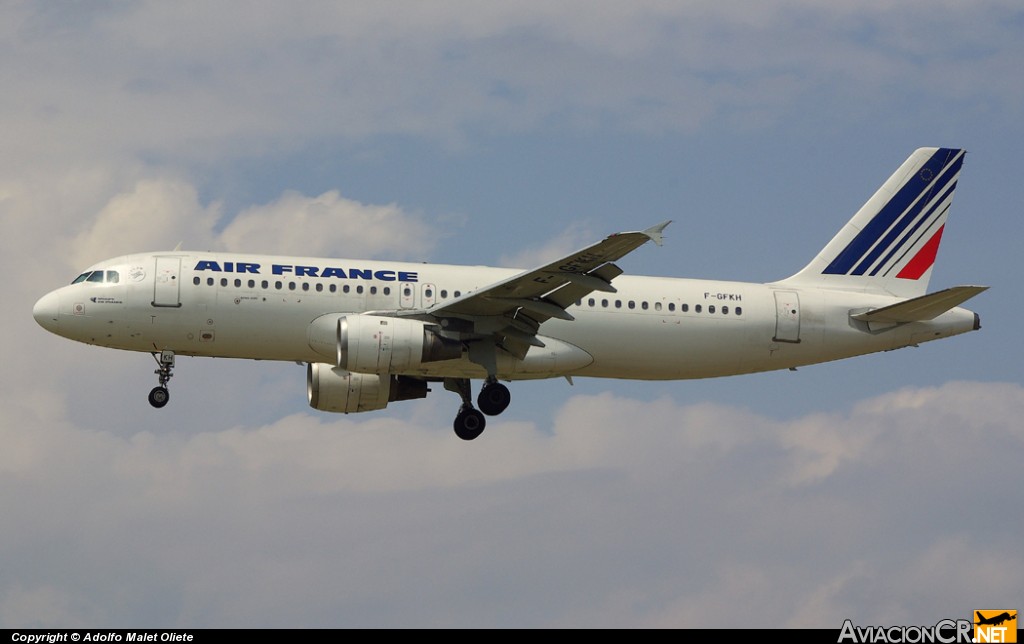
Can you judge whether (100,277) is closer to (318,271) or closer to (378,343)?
(318,271)

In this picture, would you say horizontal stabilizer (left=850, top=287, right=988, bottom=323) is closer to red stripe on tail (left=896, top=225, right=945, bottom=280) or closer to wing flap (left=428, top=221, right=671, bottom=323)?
red stripe on tail (left=896, top=225, right=945, bottom=280)

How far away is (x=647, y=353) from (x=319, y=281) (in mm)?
10231

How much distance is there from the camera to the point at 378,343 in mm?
48000

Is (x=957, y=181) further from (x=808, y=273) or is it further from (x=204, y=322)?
(x=204, y=322)

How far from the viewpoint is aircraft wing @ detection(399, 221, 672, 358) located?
150 feet

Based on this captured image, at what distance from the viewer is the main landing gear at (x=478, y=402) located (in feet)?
167

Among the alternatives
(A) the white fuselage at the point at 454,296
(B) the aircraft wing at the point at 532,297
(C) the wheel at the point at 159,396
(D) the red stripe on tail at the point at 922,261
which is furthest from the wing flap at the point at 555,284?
(D) the red stripe on tail at the point at 922,261

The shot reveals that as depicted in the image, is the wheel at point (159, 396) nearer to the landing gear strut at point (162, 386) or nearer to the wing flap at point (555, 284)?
the landing gear strut at point (162, 386)

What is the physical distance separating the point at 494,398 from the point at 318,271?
6.55 m

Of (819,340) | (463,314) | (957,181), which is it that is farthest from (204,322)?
(957,181)

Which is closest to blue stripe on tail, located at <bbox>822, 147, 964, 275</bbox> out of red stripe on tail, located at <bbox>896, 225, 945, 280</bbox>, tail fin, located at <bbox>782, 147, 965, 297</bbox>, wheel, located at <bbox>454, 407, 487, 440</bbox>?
tail fin, located at <bbox>782, 147, 965, 297</bbox>

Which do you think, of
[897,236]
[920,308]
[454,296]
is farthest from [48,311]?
[897,236]

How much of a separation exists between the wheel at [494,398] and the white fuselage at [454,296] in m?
0.57

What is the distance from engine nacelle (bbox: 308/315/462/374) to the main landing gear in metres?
2.20
